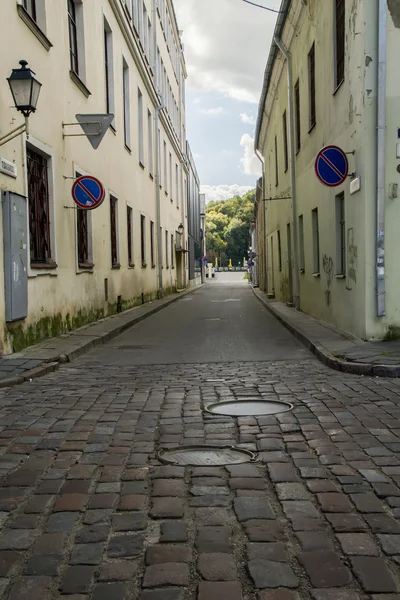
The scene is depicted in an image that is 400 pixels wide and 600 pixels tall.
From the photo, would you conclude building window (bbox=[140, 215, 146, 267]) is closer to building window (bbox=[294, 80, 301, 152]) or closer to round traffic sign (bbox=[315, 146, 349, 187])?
building window (bbox=[294, 80, 301, 152])

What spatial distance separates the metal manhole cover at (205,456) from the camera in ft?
13.9

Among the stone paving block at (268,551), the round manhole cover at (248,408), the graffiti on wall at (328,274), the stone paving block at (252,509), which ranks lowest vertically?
the round manhole cover at (248,408)

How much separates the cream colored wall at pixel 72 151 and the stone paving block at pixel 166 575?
6.53 meters

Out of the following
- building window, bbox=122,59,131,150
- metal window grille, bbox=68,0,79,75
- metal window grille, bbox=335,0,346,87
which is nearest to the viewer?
metal window grille, bbox=335,0,346,87

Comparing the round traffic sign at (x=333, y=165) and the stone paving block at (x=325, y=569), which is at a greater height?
the round traffic sign at (x=333, y=165)

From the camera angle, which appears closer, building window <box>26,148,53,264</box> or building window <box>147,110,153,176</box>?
building window <box>26,148,53,264</box>

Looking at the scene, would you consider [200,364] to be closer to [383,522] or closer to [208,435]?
[208,435]

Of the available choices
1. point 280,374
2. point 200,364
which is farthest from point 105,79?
point 280,374

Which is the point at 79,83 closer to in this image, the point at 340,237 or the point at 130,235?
the point at 340,237

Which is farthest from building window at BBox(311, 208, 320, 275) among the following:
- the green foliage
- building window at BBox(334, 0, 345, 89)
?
the green foliage

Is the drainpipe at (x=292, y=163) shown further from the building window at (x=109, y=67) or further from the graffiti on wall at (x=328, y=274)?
the building window at (x=109, y=67)

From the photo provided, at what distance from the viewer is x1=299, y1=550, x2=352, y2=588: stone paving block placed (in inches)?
101

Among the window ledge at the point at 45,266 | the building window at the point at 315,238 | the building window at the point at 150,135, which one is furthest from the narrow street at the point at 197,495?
the building window at the point at 150,135

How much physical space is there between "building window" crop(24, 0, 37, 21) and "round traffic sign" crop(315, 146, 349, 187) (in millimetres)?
5250
